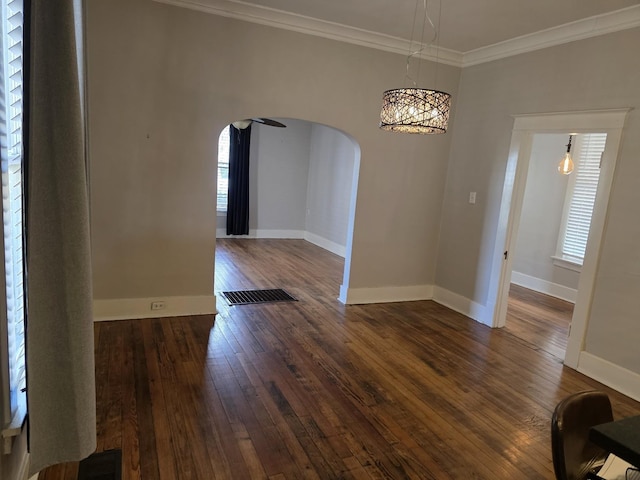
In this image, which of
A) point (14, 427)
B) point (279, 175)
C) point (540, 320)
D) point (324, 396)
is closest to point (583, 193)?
point (540, 320)

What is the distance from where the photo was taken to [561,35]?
143 inches

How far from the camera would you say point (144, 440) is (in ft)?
7.35

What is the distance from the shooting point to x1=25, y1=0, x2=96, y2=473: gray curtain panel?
125 cm

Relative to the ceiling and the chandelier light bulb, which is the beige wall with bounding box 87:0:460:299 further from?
the chandelier light bulb

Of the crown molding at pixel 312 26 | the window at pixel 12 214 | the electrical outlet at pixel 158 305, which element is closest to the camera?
the window at pixel 12 214

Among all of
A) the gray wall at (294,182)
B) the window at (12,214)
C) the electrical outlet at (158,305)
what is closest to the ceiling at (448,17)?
the window at (12,214)

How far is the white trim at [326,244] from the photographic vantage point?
747 cm

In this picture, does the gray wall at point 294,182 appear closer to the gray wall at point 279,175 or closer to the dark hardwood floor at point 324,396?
the gray wall at point 279,175

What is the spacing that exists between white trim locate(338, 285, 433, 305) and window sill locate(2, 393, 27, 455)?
3436 millimetres

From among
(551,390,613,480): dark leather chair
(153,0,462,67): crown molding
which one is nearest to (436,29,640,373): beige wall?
(153,0,462,67): crown molding

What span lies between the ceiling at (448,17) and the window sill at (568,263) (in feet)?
9.98

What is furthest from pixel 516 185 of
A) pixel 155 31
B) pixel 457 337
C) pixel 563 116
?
pixel 155 31

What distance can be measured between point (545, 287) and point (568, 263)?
49 cm

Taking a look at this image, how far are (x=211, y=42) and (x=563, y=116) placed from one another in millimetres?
3190
